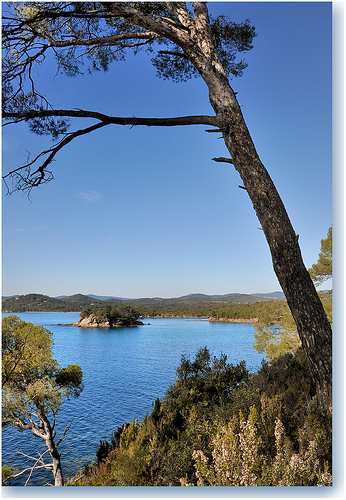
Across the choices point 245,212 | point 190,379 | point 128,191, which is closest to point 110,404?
point 245,212

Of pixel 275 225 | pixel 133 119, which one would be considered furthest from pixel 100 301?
pixel 275 225

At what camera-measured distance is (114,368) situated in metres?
18.8

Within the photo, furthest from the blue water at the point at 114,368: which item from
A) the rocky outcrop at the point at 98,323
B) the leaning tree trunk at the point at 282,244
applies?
the leaning tree trunk at the point at 282,244

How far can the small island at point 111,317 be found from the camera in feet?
48.7

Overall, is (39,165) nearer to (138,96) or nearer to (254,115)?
(138,96)

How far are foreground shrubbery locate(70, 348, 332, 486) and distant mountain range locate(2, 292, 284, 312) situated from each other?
5.05 ft

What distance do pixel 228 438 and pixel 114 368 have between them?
18.8 m

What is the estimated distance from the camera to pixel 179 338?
2019 centimetres

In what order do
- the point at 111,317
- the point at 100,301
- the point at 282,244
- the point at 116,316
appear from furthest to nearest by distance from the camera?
1. the point at 116,316
2. the point at 111,317
3. the point at 100,301
4. the point at 282,244

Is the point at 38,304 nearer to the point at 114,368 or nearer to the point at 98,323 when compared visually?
the point at 98,323

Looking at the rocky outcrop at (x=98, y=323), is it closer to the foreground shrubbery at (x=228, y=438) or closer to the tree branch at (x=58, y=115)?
the tree branch at (x=58, y=115)

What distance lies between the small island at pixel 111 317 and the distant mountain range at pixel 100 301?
3.76 feet

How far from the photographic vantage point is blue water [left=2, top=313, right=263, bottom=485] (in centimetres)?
823

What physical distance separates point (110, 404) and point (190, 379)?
1112 cm
